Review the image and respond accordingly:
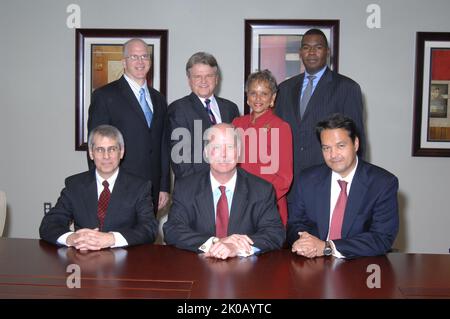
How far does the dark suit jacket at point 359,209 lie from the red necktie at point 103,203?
0.98m

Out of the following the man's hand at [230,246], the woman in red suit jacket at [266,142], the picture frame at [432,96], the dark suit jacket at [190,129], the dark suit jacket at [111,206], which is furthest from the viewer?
the picture frame at [432,96]

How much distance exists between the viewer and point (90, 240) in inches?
90.9

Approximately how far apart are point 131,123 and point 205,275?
5.38 ft

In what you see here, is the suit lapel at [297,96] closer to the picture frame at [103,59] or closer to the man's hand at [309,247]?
the man's hand at [309,247]

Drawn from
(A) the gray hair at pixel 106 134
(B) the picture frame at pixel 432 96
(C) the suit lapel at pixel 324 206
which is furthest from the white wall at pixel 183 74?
(C) the suit lapel at pixel 324 206

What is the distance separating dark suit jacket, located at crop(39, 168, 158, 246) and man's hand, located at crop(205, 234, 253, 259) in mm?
502

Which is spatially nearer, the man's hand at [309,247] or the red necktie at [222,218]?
the man's hand at [309,247]

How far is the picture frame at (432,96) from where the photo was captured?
14.5 feet

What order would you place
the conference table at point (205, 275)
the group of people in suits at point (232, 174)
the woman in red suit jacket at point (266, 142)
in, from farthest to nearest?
the woman in red suit jacket at point (266, 142)
the group of people in suits at point (232, 174)
the conference table at point (205, 275)

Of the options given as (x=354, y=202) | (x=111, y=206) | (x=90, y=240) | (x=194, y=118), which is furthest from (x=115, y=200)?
(x=354, y=202)

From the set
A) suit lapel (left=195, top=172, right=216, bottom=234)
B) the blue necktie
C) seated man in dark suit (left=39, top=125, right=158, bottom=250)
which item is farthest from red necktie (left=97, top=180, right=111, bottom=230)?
the blue necktie

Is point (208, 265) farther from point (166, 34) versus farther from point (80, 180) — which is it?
point (166, 34)
